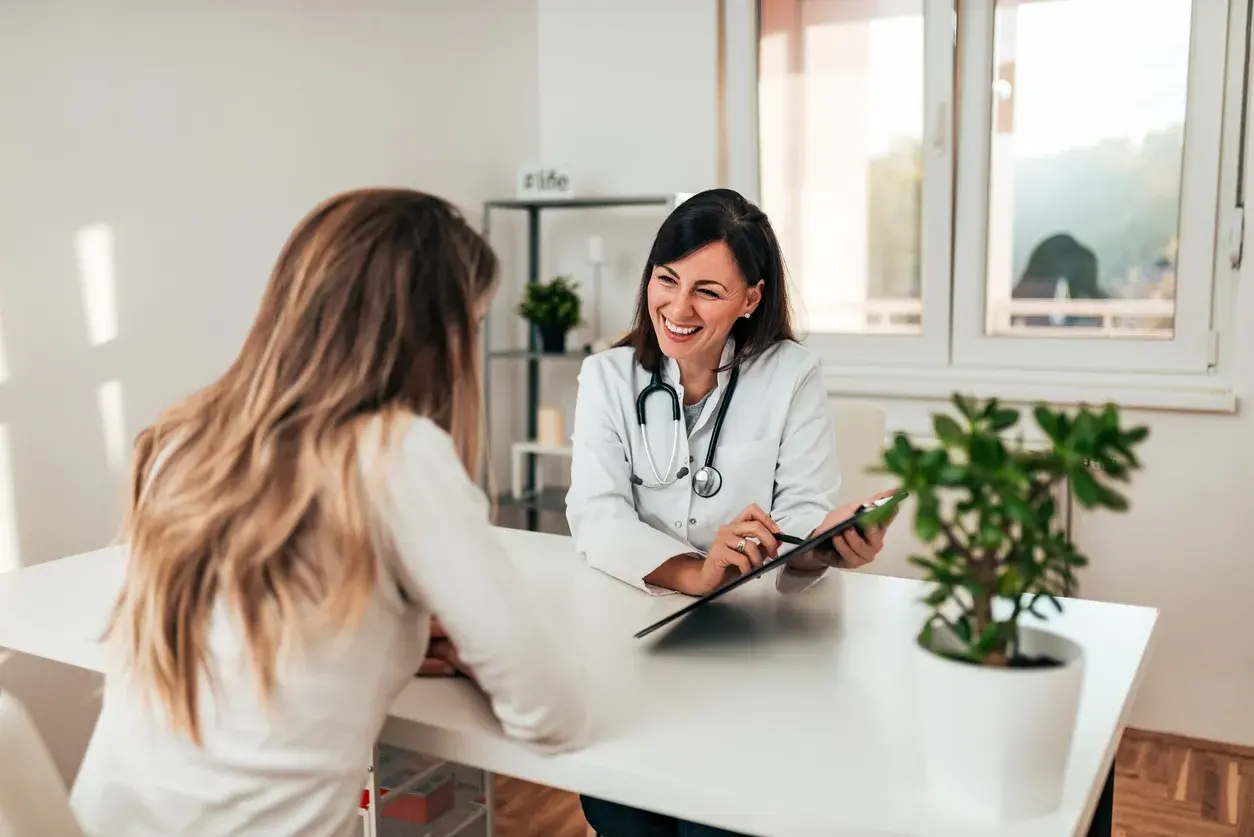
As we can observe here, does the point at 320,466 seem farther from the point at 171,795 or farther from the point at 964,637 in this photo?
the point at 964,637

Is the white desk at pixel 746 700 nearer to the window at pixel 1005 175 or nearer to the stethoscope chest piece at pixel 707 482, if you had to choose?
the stethoscope chest piece at pixel 707 482

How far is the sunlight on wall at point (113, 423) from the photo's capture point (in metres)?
2.39

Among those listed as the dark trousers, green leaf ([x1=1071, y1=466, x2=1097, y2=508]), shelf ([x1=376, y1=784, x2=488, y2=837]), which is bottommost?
shelf ([x1=376, y1=784, x2=488, y2=837])

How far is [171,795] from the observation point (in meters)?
1.02

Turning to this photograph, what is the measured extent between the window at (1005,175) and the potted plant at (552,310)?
0.71m

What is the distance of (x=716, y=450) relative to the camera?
6.30 feet

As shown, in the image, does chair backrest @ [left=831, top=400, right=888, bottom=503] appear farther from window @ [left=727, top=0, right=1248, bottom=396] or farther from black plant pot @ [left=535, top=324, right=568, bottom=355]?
black plant pot @ [left=535, top=324, right=568, bottom=355]

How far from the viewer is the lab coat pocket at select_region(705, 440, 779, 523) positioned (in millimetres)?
1887

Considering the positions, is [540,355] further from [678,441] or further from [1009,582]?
[1009,582]

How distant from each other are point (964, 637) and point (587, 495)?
101 centimetres

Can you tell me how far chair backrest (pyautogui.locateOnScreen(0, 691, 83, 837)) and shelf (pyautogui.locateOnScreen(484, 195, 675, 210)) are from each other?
2.61 metres

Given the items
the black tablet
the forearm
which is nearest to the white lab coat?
the forearm

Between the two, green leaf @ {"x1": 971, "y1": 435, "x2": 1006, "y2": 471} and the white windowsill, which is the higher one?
green leaf @ {"x1": 971, "y1": 435, "x2": 1006, "y2": 471}

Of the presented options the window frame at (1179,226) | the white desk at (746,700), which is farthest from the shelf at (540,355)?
the white desk at (746,700)
